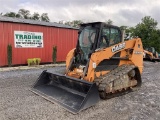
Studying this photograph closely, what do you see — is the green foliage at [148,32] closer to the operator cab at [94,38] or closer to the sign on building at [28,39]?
the sign on building at [28,39]

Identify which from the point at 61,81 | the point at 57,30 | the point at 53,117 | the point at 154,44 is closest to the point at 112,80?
the point at 61,81

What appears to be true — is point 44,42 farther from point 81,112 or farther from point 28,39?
point 81,112

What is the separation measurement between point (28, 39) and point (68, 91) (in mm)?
9084

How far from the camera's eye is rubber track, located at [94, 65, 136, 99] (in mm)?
5412

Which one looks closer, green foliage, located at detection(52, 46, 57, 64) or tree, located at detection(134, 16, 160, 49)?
green foliage, located at detection(52, 46, 57, 64)

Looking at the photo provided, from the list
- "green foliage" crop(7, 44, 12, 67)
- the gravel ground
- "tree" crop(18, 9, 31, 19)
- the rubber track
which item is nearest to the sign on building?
"green foliage" crop(7, 44, 12, 67)

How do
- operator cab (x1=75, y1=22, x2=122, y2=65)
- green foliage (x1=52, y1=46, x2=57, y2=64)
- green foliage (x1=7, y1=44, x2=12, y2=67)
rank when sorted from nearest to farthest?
operator cab (x1=75, y1=22, x2=122, y2=65), green foliage (x1=7, y1=44, x2=12, y2=67), green foliage (x1=52, y1=46, x2=57, y2=64)

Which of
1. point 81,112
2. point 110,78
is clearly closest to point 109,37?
point 110,78

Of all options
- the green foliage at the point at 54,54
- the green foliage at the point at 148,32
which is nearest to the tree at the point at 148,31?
the green foliage at the point at 148,32

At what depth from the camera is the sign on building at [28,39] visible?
13.4 meters

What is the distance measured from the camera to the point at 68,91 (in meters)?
5.84

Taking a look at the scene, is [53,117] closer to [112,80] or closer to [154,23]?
[112,80]

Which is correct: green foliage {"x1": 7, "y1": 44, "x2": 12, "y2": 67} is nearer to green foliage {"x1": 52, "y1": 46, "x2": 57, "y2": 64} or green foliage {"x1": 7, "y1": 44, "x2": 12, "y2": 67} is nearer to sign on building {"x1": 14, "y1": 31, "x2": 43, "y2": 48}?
sign on building {"x1": 14, "y1": 31, "x2": 43, "y2": 48}

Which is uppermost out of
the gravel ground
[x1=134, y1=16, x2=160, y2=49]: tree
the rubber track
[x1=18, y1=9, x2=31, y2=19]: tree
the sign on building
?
[x1=18, y1=9, x2=31, y2=19]: tree
